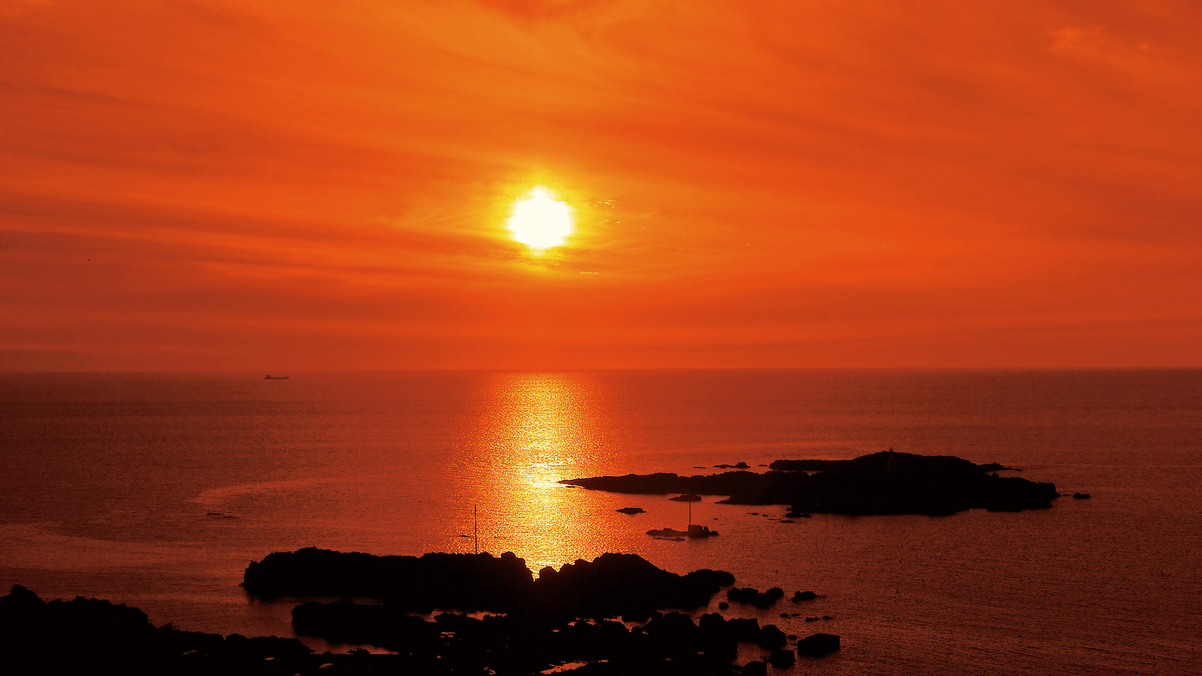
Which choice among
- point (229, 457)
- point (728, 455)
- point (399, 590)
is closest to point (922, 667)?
point (399, 590)

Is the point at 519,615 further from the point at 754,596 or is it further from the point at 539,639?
the point at 754,596

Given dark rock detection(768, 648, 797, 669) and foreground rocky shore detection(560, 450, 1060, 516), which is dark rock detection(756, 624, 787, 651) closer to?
dark rock detection(768, 648, 797, 669)

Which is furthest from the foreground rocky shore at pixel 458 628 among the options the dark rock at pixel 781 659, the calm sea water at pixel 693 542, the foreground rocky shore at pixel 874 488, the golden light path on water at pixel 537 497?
the foreground rocky shore at pixel 874 488

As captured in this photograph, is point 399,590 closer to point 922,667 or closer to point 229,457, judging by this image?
point 922,667

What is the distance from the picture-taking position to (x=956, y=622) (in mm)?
50688

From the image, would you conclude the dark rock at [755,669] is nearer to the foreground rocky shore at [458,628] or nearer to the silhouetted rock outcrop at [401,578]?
the foreground rocky shore at [458,628]

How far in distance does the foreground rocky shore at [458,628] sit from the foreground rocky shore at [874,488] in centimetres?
3679

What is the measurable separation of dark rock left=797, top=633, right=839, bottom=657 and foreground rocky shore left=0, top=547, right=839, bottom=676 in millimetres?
69

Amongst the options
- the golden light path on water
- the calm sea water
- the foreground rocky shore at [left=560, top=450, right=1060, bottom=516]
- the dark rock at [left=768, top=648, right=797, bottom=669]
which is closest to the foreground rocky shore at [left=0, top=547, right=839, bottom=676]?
the dark rock at [left=768, top=648, right=797, bottom=669]

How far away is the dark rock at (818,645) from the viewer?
43.9 meters

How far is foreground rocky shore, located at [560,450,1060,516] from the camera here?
88.7m

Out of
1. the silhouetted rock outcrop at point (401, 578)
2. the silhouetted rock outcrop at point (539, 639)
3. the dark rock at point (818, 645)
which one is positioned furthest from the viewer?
the silhouetted rock outcrop at point (401, 578)

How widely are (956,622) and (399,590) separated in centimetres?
3271

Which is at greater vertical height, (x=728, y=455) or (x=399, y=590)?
(x=728, y=455)
